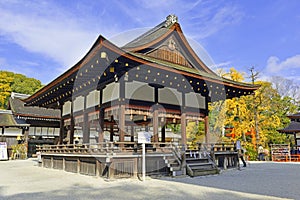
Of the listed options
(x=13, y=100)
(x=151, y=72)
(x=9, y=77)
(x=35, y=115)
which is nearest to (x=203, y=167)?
(x=151, y=72)

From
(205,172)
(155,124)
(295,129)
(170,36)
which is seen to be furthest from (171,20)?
(295,129)

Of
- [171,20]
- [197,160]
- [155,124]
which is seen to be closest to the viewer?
[197,160]

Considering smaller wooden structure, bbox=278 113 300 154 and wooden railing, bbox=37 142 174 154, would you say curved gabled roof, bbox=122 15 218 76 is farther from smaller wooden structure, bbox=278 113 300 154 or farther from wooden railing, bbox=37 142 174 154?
smaller wooden structure, bbox=278 113 300 154

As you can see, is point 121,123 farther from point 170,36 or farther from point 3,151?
point 3,151

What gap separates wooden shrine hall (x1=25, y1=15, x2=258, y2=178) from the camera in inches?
358

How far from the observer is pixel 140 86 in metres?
10.6

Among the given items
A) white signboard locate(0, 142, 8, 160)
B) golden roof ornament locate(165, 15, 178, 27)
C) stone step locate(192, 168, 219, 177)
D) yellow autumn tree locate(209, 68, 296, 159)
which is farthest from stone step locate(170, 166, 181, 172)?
white signboard locate(0, 142, 8, 160)

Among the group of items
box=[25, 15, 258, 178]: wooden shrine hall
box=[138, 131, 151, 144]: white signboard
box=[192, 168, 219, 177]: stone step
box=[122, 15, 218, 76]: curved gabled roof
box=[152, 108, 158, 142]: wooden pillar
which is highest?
box=[122, 15, 218, 76]: curved gabled roof

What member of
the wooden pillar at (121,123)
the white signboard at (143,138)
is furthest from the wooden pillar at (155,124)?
the white signboard at (143,138)

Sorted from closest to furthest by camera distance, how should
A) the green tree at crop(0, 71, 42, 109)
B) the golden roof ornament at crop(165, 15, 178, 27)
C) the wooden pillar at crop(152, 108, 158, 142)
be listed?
the wooden pillar at crop(152, 108, 158, 142), the golden roof ornament at crop(165, 15, 178, 27), the green tree at crop(0, 71, 42, 109)

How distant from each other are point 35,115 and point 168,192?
19.5 meters

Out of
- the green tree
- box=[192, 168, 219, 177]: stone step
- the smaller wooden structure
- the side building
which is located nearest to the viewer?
box=[192, 168, 219, 177]: stone step

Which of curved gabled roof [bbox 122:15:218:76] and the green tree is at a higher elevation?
the green tree

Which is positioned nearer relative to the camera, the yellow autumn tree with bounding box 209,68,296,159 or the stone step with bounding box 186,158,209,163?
the stone step with bounding box 186,158,209,163
